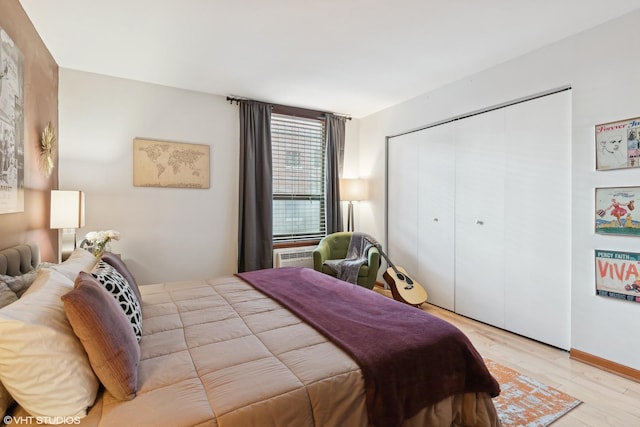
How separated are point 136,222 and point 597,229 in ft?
14.1

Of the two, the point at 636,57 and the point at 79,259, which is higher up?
the point at 636,57

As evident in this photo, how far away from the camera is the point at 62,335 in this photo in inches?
42.4

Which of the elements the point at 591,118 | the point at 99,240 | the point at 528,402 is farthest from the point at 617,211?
the point at 99,240

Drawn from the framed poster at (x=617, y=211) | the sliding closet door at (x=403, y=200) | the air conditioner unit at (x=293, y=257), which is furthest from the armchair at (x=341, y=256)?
the framed poster at (x=617, y=211)

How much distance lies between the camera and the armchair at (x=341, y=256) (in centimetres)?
374

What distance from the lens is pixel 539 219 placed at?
2.85 m

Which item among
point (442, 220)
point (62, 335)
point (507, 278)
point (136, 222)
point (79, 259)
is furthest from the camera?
point (442, 220)

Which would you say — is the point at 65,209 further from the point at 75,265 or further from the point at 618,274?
the point at 618,274

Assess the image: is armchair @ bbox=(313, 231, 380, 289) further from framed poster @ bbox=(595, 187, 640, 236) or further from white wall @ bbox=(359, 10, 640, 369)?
framed poster @ bbox=(595, 187, 640, 236)

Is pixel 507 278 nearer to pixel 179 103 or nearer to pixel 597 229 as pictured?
pixel 597 229

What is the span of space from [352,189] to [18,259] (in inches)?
142

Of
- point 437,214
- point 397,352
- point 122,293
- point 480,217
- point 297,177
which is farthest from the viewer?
point 297,177

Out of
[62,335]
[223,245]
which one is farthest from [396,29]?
[223,245]

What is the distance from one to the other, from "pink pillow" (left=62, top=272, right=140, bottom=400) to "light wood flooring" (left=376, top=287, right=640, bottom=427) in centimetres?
219
